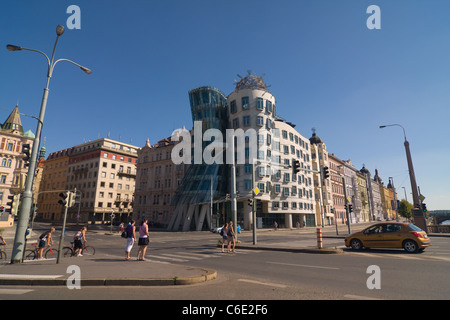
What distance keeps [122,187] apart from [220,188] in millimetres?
39703

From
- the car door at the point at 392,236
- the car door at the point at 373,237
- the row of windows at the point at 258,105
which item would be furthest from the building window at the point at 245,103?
the car door at the point at 392,236

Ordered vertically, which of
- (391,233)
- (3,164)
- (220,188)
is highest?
(3,164)

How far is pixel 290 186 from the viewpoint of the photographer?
50.7m

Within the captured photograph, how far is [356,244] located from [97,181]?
68840mm

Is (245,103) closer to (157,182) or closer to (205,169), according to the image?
(205,169)

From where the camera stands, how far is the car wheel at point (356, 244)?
1424 centimetres

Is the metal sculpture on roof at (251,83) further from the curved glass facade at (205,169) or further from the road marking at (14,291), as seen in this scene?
the road marking at (14,291)

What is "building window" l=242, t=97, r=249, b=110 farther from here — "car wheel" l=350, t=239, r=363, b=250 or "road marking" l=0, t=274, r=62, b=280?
"road marking" l=0, t=274, r=62, b=280

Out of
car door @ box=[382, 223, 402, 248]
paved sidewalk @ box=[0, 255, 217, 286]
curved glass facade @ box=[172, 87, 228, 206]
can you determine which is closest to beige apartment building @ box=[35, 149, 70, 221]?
curved glass facade @ box=[172, 87, 228, 206]

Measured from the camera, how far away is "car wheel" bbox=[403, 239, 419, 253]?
41.2 ft

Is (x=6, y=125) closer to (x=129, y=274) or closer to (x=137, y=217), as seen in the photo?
(x=137, y=217)

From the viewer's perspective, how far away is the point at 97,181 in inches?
2692

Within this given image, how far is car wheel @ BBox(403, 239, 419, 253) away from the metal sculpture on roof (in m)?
39.9
